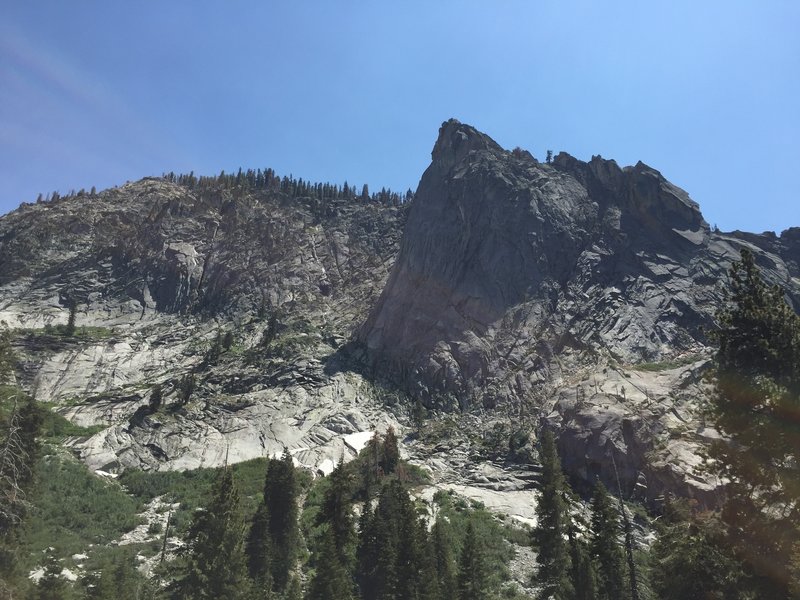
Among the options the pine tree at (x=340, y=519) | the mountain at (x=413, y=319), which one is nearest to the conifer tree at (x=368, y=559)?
the pine tree at (x=340, y=519)

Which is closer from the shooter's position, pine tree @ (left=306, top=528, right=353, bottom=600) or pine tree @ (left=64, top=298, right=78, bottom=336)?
pine tree @ (left=306, top=528, right=353, bottom=600)

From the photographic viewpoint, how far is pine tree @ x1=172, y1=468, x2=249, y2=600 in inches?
1369

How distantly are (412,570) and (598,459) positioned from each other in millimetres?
38831

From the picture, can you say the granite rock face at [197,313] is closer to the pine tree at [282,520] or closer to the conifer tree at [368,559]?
the pine tree at [282,520]

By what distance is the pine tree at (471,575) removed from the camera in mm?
40438

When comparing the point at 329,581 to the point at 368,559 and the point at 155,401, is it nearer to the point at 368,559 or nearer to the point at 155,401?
the point at 368,559

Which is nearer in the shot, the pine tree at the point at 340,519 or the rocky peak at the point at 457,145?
the pine tree at the point at 340,519

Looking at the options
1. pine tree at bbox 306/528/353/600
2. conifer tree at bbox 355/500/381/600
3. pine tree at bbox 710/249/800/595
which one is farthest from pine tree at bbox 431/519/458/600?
pine tree at bbox 710/249/800/595

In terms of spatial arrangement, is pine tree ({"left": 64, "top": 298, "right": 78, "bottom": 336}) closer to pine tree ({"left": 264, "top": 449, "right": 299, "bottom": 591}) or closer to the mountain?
the mountain

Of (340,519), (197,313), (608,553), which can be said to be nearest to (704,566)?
(608,553)

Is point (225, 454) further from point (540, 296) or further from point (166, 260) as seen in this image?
point (166, 260)

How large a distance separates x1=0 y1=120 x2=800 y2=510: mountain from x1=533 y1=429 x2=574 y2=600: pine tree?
3191 cm

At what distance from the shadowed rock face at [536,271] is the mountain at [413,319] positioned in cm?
38

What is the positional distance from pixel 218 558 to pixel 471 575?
56.5ft
